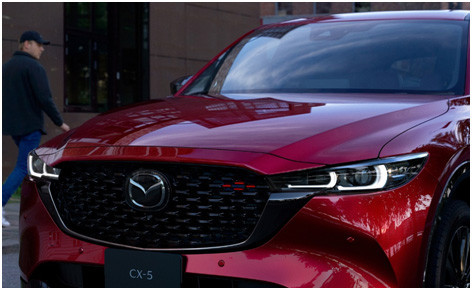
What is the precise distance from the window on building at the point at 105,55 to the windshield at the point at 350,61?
32.9 ft

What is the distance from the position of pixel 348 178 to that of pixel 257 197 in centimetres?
34

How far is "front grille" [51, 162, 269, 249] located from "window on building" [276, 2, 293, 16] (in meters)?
48.2

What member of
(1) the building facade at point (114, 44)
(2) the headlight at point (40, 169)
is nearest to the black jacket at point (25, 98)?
(2) the headlight at point (40, 169)

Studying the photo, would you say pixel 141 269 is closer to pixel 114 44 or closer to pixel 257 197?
pixel 257 197

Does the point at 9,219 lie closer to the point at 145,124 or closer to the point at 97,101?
the point at 145,124

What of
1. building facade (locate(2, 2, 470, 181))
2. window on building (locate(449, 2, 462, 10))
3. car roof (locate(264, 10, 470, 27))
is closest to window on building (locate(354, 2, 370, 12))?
window on building (locate(449, 2, 462, 10))

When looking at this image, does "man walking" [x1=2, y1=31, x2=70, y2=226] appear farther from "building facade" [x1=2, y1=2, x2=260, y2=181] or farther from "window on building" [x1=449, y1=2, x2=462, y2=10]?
"window on building" [x1=449, y1=2, x2=462, y2=10]

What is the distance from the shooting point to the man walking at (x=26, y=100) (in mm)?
8031

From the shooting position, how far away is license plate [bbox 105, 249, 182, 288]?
2.97 m

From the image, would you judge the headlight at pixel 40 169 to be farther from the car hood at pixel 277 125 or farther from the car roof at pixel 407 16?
the car roof at pixel 407 16

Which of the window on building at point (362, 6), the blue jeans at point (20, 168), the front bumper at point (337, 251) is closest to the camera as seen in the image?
the front bumper at point (337, 251)

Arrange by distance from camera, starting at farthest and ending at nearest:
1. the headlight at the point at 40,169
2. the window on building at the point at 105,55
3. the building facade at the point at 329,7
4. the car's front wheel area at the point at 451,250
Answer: the building facade at the point at 329,7, the window on building at the point at 105,55, the headlight at the point at 40,169, the car's front wheel area at the point at 451,250

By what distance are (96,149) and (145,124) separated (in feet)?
0.97

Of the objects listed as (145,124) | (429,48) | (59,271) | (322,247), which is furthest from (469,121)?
(59,271)
